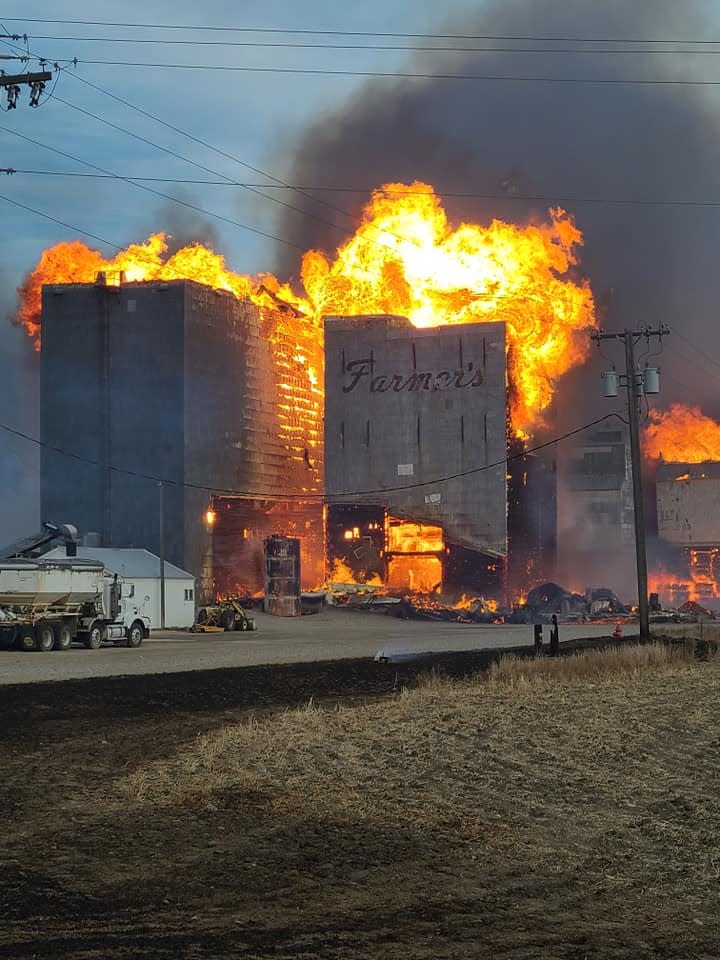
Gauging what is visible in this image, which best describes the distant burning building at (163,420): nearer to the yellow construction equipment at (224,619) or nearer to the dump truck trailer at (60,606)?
the yellow construction equipment at (224,619)

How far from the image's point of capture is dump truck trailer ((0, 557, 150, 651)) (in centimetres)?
4762

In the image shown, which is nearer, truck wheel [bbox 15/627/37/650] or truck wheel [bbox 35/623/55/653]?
truck wheel [bbox 15/627/37/650]

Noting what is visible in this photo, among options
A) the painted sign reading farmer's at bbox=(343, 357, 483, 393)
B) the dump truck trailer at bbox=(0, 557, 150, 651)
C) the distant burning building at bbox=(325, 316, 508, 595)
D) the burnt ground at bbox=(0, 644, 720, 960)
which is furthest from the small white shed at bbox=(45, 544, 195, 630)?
the burnt ground at bbox=(0, 644, 720, 960)

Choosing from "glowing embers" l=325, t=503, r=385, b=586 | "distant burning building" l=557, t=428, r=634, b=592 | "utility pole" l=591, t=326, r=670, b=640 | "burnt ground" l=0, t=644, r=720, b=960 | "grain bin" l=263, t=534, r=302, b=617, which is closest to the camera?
"burnt ground" l=0, t=644, r=720, b=960

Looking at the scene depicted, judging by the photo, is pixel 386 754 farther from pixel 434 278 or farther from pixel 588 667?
pixel 434 278

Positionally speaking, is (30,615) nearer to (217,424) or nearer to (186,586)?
(186,586)

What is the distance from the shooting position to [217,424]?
263 ft

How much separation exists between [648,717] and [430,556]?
6675 cm

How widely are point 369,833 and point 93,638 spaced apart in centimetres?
4093

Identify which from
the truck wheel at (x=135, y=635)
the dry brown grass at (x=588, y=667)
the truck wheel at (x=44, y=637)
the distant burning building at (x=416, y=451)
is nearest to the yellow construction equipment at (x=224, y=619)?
the truck wheel at (x=135, y=635)

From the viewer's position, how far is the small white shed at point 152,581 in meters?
65.0

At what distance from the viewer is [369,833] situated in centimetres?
→ 1165

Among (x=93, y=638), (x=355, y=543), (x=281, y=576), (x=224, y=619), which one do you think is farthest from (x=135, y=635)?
(x=355, y=543)

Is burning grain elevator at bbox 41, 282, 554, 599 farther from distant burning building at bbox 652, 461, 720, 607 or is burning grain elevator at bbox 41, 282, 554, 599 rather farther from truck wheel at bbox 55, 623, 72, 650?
truck wheel at bbox 55, 623, 72, 650
